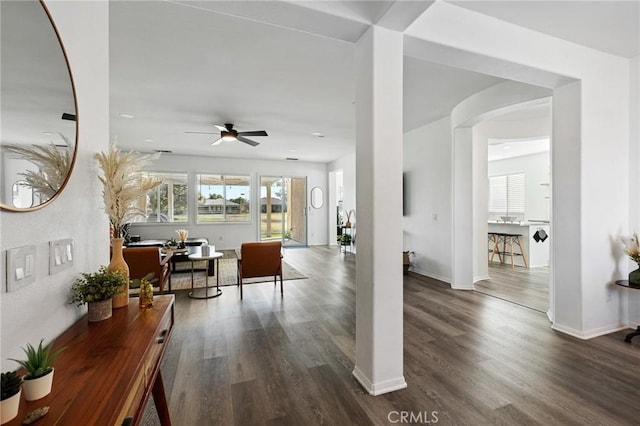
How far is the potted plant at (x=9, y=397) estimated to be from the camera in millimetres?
651

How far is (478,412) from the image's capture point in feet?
5.81

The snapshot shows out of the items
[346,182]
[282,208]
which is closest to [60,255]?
[346,182]

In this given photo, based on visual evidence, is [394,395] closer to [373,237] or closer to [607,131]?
[373,237]

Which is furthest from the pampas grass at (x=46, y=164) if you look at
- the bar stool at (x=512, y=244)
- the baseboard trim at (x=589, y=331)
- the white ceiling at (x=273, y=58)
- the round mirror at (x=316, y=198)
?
the round mirror at (x=316, y=198)

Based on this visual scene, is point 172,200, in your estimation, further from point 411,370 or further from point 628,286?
point 628,286

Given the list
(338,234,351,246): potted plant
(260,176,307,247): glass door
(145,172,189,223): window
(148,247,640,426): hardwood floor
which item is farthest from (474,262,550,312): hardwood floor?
(145,172,189,223): window

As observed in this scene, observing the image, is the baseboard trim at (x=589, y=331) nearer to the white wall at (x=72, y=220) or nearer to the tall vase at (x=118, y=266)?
the tall vase at (x=118, y=266)

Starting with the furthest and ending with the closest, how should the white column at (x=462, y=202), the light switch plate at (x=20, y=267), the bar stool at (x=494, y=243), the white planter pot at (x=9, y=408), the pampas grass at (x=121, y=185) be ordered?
1. the bar stool at (x=494, y=243)
2. the white column at (x=462, y=202)
3. the pampas grass at (x=121, y=185)
4. the light switch plate at (x=20, y=267)
5. the white planter pot at (x=9, y=408)

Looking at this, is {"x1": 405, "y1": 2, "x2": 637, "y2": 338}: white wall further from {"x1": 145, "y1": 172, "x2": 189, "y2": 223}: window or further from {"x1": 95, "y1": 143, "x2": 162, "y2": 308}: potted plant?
{"x1": 145, "y1": 172, "x2": 189, "y2": 223}: window

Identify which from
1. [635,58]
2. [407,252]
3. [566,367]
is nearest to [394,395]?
[566,367]

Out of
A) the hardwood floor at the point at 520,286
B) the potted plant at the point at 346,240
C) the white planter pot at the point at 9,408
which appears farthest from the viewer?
the potted plant at the point at 346,240

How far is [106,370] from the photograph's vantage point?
0.88 meters

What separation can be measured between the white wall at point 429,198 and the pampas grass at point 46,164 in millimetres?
4768

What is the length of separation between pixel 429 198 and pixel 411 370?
11.6 ft
